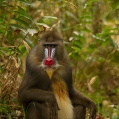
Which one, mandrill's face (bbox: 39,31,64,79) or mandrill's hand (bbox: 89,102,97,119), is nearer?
mandrill's face (bbox: 39,31,64,79)

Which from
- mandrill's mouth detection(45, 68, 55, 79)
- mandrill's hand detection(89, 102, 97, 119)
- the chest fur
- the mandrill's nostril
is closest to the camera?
the mandrill's nostril

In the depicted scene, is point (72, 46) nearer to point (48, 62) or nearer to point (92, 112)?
point (92, 112)

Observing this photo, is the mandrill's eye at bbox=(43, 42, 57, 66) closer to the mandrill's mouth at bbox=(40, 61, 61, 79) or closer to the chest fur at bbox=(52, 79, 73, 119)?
the mandrill's mouth at bbox=(40, 61, 61, 79)

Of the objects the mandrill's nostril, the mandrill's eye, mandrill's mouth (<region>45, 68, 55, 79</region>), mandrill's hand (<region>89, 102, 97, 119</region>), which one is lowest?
mandrill's hand (<region>89, 102, 97, 119</region>)

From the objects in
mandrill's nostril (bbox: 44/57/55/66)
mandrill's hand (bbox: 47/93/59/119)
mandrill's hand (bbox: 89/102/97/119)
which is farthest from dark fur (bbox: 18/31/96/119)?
mandrill's hand (bbox: 89/102/97/119)

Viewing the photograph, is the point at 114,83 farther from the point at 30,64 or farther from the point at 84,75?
the point at 30,64

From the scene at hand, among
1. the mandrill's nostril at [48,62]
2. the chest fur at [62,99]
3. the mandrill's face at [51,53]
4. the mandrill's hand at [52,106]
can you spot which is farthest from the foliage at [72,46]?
the mandrill's hand at [52,106]

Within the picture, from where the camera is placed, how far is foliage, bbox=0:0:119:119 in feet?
17.7

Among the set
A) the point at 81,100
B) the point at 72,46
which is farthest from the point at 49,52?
the point at 72,46

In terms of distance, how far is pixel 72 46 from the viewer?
7.20 m

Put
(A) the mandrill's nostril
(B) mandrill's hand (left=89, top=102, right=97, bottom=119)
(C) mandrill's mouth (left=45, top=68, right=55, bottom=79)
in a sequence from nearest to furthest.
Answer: (A) the mandrill's nostril < (C) mandrill's mouth (left=45, top=68, right=55, bottom=79) < (B) mandrill's hand (left=89, top=102, right=97, bottom=119)

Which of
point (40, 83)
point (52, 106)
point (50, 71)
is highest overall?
point (50, 71)

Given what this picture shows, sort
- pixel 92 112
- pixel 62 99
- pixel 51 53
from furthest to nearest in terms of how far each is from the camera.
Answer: pixel 92 112 → pixel 62 99 → pixel 51 53

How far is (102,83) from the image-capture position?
845cm
